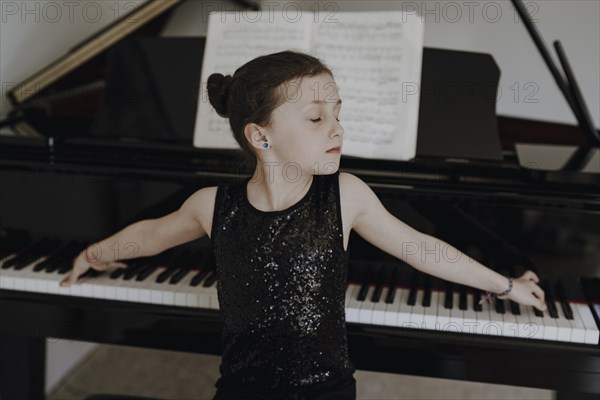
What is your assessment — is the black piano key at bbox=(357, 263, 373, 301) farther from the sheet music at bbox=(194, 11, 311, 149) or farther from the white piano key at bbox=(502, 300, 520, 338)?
the sheet music at bbox=(194, 11, 311, 149)

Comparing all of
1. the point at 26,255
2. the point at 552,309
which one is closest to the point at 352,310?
the point at 552,309

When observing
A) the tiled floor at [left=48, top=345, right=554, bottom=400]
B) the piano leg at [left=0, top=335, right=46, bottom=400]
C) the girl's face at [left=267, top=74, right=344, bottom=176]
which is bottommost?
the tiled floor at [left=48, top=345, right=554, bottom=400]

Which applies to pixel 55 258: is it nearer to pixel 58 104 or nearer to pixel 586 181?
pixel 58 104

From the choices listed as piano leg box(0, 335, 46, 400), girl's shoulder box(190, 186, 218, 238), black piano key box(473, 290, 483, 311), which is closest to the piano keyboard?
black piano key box(473, 290, 483, 311)

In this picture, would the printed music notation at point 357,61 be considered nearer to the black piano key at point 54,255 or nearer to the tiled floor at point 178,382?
the black piano key at point 54,255

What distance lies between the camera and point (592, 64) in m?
2.82

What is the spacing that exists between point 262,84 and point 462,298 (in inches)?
30.3

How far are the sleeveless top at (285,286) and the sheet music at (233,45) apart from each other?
495 mm

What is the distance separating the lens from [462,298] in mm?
1712

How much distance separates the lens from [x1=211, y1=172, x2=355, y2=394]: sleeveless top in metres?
1.48

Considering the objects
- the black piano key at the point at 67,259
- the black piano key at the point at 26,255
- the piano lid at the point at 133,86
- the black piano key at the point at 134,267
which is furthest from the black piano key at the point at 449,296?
the black piano key at the point at 26,255

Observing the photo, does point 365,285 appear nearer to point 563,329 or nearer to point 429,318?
point 429,318

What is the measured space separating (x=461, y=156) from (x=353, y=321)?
1.91ft

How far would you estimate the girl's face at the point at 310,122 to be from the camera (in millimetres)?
1376
